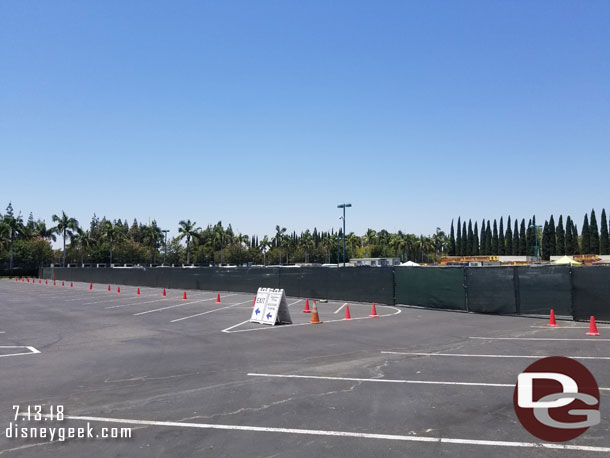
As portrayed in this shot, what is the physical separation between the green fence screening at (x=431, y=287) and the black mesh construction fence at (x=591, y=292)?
461 centimetres

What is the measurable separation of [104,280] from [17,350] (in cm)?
4452

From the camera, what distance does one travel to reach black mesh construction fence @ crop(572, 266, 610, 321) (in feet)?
53.9

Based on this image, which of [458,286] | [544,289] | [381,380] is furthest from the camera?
[458,286]

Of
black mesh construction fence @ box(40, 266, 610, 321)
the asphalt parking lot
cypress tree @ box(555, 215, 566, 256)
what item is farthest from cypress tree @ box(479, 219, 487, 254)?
Answer: the asphalt parking lot

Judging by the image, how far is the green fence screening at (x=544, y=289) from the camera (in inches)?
695

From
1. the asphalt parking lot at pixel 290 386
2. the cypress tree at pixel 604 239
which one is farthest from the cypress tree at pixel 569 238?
the asphalt parking lot at pixel 290 386

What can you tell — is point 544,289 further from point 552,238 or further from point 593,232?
point 552,238

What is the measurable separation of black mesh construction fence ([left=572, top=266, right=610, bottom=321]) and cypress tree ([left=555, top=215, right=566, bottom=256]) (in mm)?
108762

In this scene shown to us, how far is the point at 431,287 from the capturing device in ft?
72.8

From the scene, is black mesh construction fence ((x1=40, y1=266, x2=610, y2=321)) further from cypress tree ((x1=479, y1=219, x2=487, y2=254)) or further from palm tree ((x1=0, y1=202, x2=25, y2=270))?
cypress tree ((x1=479, y1=219, x2=487, y2=254))

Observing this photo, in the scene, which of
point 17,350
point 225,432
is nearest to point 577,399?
point 225,432

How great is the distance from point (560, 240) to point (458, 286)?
107695mm

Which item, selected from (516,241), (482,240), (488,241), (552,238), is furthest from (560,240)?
(482,240)

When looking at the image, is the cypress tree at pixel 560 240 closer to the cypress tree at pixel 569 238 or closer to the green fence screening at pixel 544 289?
the cypress tree at pixel 569 238
